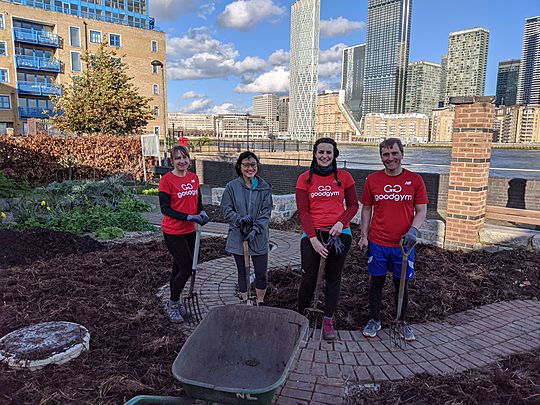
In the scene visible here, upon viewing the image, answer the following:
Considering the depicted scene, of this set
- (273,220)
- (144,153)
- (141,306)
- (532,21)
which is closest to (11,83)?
(144,153)

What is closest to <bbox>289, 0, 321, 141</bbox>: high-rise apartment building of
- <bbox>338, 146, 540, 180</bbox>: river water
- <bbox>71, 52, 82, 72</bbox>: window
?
<bbox>71, 52, 82, 72</bbox>: window

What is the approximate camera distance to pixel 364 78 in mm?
160625

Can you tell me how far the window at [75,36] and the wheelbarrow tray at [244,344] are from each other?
47.1 m

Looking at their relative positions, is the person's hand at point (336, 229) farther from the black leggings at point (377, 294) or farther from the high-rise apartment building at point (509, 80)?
the high-rise apartment building at point (509, 80)

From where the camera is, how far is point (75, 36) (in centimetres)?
4166

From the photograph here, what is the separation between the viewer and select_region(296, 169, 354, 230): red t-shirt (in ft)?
10.4

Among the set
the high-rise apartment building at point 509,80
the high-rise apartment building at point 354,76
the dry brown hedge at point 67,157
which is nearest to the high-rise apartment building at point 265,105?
the high-rise apartment building at point 354,76

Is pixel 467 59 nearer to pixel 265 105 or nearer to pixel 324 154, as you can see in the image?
pixel 265 105

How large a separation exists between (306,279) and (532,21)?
124536 mm

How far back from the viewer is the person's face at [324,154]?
3098 millimetres

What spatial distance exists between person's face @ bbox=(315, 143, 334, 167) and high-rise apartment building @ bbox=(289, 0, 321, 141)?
10932 centimetres

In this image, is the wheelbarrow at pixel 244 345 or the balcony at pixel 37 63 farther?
the balcony at pixel 37 63

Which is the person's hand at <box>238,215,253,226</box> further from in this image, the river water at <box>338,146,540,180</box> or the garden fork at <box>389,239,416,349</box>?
the river water at <box>338,146,540,180</box>

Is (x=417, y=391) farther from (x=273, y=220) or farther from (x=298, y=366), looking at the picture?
(x=273, y=220)
